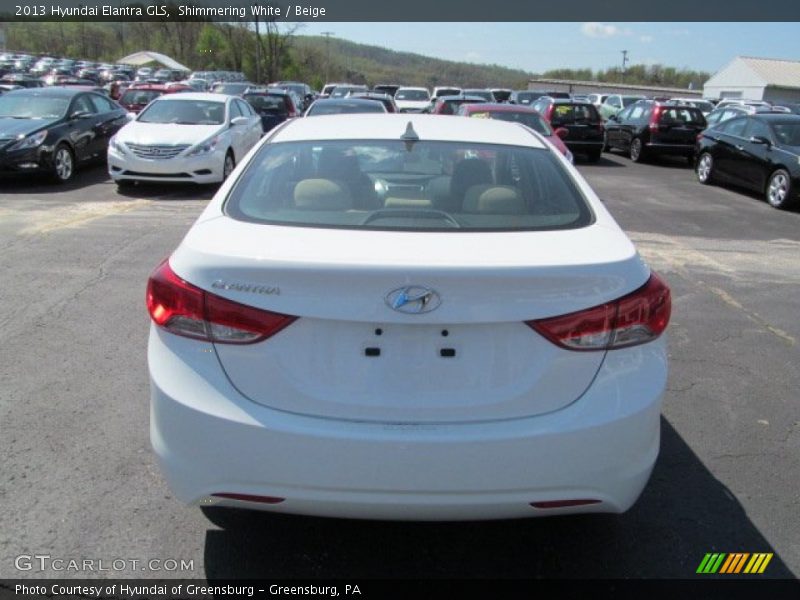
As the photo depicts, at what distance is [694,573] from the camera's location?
110 inches

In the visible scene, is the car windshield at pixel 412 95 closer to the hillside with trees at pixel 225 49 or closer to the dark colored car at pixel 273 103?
the dark colored car at pixel 273 103

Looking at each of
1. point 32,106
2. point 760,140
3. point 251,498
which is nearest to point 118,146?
point 32,106

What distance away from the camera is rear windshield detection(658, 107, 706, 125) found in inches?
717

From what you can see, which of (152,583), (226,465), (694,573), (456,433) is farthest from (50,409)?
(694,573)

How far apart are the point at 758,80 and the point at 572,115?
183 feet

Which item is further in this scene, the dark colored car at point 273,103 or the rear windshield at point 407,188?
the dark colored car at point 273,103

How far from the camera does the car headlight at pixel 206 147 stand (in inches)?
447

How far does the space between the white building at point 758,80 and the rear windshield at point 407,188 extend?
2693 inches

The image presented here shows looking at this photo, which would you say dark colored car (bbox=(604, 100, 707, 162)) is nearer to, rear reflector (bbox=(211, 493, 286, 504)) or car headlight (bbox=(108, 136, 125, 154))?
car headlight (bbox=(108, 136, 125, 154))

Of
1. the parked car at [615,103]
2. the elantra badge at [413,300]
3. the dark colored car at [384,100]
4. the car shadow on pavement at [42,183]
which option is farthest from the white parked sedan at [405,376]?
the parked car at [615,103]

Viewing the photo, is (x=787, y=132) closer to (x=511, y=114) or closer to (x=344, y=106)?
(x=511, y=114)

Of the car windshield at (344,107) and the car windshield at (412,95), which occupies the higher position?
the car windshield at (344,107)

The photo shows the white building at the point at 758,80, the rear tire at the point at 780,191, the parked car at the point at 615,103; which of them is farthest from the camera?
the white building at the point at 758,80

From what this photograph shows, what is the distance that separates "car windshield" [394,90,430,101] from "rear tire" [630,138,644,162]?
1175 cm
